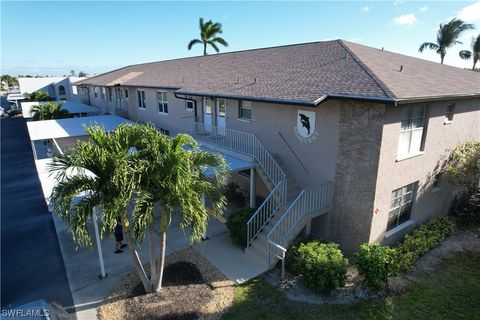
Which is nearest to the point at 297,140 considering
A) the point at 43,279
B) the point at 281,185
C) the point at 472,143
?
the point at 281,185

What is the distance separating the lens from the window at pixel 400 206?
37.7 feet

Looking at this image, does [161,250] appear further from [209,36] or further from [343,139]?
[209,36]

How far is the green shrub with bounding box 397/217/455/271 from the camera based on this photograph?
10364mm

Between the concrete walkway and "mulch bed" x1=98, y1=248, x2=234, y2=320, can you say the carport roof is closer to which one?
the concrete walkway

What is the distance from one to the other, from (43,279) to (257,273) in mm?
7090

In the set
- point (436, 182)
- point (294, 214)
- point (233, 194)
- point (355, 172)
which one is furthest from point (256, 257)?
point (436, 182)

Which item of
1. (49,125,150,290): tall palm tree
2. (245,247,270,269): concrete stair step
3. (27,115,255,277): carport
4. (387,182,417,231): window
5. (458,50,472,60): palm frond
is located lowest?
(245,247,270,269): concrete stair step

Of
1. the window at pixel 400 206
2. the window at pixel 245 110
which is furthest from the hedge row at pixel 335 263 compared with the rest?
the window at pixel 245 110

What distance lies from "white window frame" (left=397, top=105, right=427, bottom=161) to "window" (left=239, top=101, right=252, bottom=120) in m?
6.49

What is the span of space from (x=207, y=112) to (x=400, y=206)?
10.5 meters

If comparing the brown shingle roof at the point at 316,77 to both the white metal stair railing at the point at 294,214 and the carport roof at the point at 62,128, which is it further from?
the carport roof at the point at 62,128

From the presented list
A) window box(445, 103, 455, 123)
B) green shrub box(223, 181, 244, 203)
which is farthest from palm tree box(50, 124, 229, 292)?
window box(445, 103, 455, 123)

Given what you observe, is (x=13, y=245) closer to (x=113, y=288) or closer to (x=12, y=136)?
(x=113, y=288)

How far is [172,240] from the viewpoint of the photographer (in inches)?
479
